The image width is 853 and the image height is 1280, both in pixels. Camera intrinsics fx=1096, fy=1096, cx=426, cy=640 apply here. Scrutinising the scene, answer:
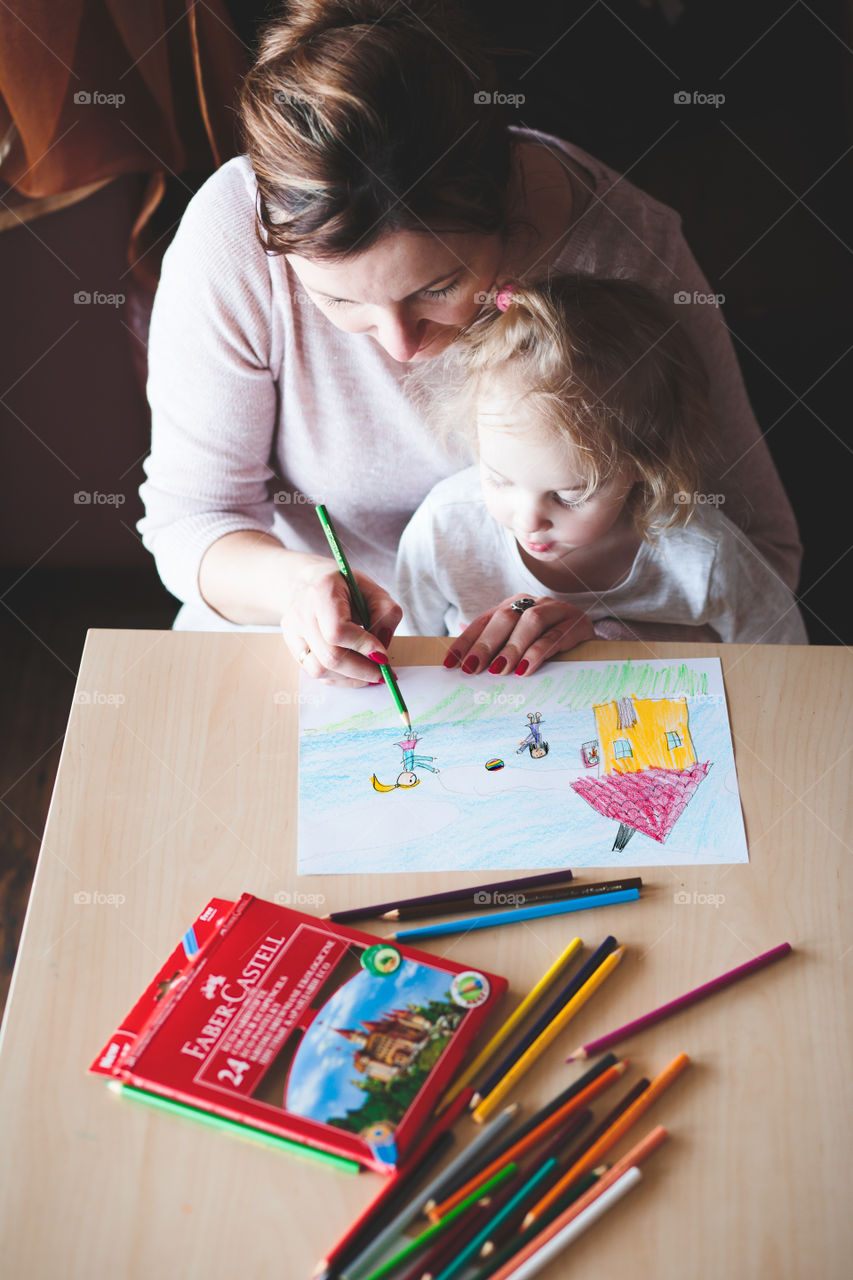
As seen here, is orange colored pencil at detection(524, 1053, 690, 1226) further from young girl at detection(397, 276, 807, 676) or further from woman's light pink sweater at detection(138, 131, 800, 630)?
woman's light pink sweater at detection(138, 131, 800, 630)

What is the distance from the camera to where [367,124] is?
870 mm

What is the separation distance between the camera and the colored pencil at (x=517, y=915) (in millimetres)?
771

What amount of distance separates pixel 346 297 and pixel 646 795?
0.50 metres

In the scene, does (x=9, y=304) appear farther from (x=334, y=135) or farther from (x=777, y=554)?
(x=777, y=554)

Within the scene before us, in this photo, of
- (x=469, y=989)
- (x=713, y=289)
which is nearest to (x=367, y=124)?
(x=469, y=989)

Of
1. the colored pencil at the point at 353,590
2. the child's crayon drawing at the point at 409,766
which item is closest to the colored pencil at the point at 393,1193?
the child's crayon drawing at the point at 409,766

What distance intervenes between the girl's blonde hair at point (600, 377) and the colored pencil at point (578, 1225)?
0.63 meters

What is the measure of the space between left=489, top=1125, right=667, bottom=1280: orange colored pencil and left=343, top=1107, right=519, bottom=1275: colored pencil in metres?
0.05

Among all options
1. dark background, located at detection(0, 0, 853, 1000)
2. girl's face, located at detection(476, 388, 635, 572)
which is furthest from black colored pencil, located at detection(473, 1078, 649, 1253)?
dark background, located at detection(0, 0, 853, 1000)

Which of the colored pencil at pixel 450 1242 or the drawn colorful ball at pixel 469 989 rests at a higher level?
the drawn colorful ball at pixel 469 989

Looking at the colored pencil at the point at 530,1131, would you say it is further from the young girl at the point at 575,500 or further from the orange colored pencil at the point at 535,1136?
the young girl at the point at 575,500

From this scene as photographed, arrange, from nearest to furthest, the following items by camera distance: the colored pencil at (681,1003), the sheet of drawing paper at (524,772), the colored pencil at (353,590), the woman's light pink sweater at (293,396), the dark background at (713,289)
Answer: the colored pencil at (681,1003) → the sheet of drawing paper at (524,772) → the colored pencil at (353,590) → the woman's light pink sweater at (293,396) → the dark background at (713,289)

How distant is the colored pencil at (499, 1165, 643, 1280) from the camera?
0.61 m

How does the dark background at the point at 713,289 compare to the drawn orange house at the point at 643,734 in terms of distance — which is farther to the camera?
the dark background at the point at 713,289
